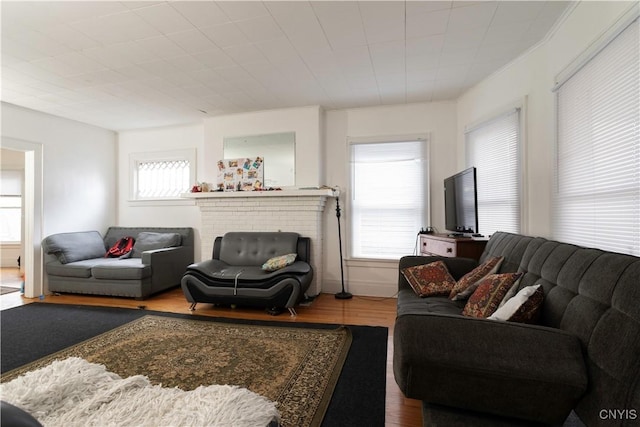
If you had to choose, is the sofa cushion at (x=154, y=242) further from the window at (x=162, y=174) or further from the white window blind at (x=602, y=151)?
the white window blind at (x=602, y=151)

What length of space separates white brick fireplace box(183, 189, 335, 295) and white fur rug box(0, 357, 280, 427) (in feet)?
9.82

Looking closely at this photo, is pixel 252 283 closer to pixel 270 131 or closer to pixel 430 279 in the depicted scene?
pixel 430 279

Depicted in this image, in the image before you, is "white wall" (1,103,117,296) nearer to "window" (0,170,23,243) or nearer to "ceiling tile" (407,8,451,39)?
"window" (0,170,23,243)

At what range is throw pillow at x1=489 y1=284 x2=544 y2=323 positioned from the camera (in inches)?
52.2

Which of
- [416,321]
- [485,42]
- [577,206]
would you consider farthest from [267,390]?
[485,42]

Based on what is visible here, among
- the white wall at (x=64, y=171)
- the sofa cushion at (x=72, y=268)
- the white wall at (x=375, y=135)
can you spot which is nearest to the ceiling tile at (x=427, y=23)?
the white wall at (x=375, y=135)

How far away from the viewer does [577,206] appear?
2.11m

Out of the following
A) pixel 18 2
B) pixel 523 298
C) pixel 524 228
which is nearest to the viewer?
pixel 523 298

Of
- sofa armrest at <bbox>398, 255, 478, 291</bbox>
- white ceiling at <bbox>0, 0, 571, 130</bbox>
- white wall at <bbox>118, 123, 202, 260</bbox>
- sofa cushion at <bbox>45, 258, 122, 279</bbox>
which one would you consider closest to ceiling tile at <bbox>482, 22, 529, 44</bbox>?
white ceiling at <bbox>0, 0, 571, 130</bbox>

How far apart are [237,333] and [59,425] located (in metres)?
1.98

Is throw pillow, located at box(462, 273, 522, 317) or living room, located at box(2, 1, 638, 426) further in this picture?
living room, located at box(2, 1, 638, 426)

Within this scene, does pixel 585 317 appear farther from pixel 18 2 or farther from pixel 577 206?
pixel 18 2

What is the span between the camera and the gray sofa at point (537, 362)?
911 mm

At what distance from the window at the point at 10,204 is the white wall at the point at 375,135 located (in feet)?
21.1
